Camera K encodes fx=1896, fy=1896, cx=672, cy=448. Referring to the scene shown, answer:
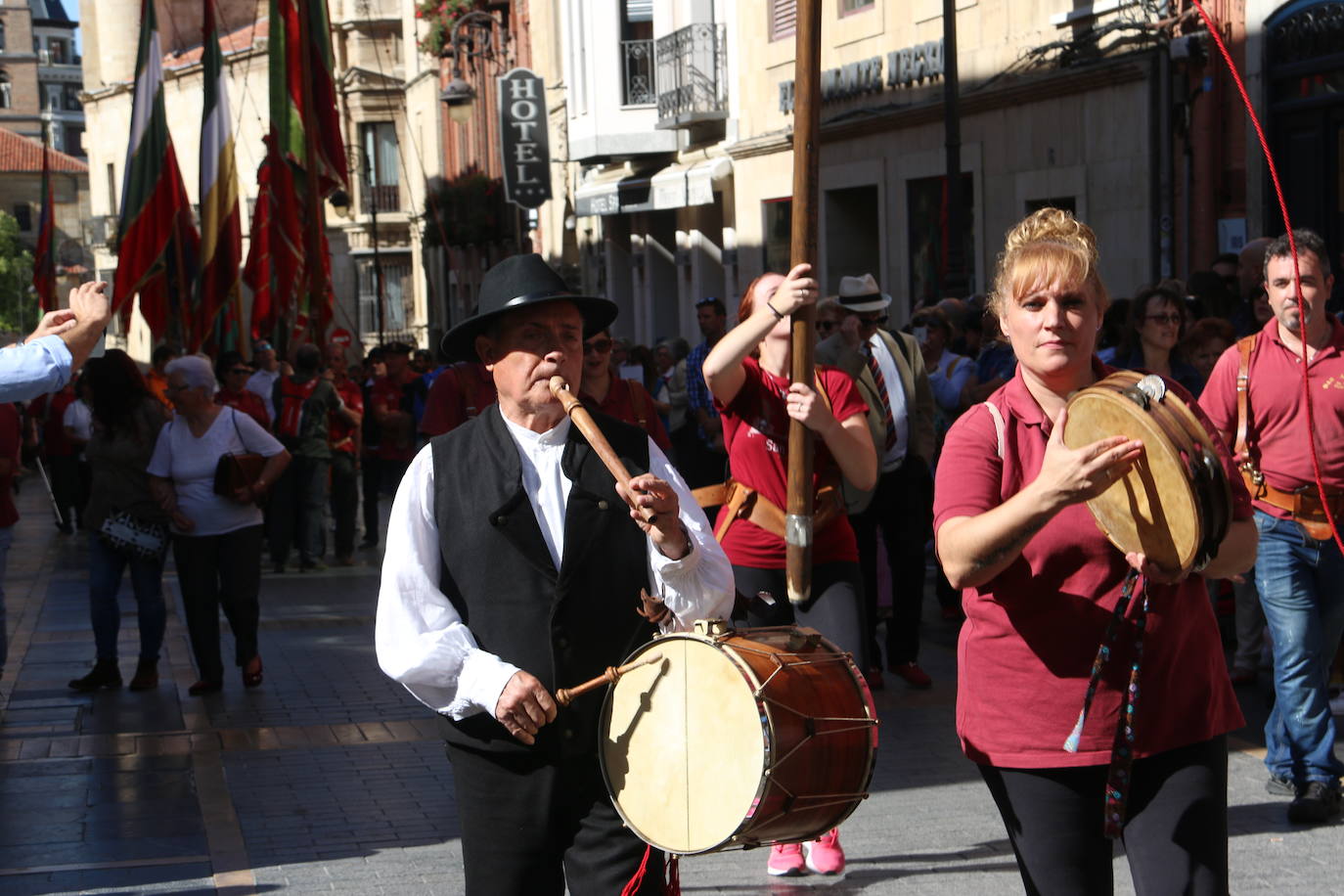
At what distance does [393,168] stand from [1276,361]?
6056 centimetres

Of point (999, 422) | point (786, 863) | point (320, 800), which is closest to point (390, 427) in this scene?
point (320, 800)

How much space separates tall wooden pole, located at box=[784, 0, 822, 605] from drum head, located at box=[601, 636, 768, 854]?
71.4 inches

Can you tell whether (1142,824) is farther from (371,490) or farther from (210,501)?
(371,490)

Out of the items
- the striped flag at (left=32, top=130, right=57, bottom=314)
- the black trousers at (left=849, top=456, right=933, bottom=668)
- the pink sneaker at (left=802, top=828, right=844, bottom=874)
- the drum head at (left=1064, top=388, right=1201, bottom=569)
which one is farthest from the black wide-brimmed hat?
the striped flag at (left=32, top=130, right=57, bottom=314)

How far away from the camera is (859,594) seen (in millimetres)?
6199

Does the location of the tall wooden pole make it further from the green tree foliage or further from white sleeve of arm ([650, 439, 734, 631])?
the green tree foliage

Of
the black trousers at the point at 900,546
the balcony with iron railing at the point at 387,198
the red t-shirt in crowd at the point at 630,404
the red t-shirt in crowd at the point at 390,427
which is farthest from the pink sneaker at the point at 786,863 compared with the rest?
the balcony with iron railing at the point at 387,198

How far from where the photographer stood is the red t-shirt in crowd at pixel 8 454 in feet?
30.3

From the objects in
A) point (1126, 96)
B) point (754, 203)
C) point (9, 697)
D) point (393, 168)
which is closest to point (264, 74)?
point (393, 168)

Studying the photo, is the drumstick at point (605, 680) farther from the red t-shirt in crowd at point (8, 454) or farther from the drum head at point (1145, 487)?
the red t-shirt in crowd at point (8, 454)

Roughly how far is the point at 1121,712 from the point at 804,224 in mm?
2299

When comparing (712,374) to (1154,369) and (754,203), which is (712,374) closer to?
(1154,369)

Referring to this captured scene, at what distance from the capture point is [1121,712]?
3584 millimetres

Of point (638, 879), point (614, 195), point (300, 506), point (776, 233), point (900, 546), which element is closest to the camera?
point (638, 879)
